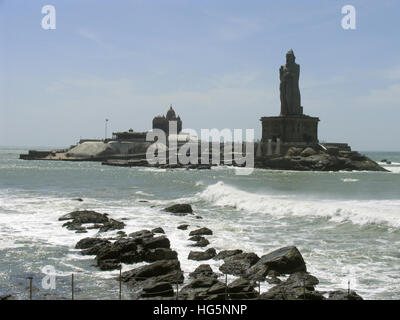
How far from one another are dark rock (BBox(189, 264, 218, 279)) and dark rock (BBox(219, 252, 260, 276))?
1.91 feet

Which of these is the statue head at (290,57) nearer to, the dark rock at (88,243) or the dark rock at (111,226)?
the dark rock at (111,226)

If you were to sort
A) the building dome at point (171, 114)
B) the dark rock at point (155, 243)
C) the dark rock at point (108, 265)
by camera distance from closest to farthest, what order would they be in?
the dark rock at point (108, 265)
the dark rock at point (155, 243)
the building dome at point (171, 114)

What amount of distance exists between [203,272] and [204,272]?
0.12ft

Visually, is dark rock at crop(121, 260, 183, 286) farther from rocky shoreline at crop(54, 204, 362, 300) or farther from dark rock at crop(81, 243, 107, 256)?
dark rock at crop(81, 243, 107, 256)

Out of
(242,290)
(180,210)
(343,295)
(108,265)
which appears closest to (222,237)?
(108,265)

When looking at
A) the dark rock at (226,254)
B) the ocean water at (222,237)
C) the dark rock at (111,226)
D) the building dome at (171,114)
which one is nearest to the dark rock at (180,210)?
the ocean water at (222,237)

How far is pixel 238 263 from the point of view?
1393cm

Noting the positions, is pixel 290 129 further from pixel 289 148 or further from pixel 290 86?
pixel 290 86

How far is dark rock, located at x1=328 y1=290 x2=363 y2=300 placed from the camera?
10.4 m

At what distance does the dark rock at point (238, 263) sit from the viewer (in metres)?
13.5

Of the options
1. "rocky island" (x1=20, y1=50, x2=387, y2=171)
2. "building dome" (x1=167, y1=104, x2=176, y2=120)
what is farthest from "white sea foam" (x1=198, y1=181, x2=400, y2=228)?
"building dome" (x1=167, y1=104, x2=176, y2=120)

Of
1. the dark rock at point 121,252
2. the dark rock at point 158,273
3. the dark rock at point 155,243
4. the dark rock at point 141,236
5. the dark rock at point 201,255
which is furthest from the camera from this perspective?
the dark rock at point 141,236
